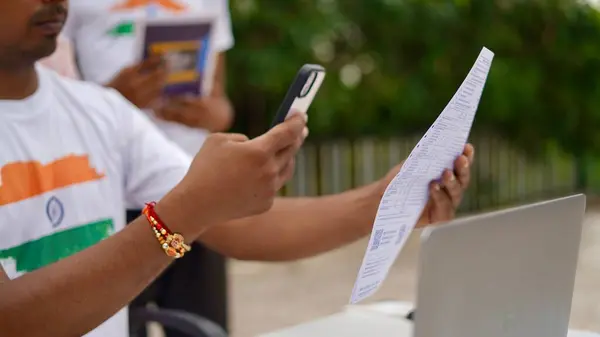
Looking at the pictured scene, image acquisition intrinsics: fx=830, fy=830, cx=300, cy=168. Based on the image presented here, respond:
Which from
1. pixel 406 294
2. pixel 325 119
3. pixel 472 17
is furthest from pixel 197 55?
pixel 472 17

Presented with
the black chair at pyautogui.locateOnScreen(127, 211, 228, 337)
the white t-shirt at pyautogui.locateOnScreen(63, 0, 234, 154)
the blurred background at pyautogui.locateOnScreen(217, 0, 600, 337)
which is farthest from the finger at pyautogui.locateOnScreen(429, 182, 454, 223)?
the blurred background at pyautogui.locateOnScreen(217, 0, 600, 337)

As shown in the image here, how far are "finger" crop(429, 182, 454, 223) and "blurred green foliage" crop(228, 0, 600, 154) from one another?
3532mm

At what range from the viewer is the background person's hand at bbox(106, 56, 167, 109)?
1.93 meters

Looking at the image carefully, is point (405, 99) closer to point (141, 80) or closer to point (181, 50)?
point (181, 50)

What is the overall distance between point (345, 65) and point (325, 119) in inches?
20.6

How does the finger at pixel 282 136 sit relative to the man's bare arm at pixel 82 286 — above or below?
above

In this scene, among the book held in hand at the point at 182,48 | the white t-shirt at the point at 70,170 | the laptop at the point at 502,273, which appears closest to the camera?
the laptop at the point at 502,273

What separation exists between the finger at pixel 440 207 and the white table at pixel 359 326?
0.59 ft

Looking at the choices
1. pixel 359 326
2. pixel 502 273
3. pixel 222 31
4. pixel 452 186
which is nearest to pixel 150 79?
pixel 222 31

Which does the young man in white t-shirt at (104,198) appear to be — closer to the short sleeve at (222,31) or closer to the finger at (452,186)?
the finger at (452,186)

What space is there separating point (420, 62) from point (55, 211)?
478 centimetres

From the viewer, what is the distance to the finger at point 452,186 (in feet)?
3.55

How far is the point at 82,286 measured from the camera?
957 millimetres

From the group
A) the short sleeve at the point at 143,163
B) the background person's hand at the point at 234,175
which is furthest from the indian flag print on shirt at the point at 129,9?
the background person's hand at the point at 234,175
